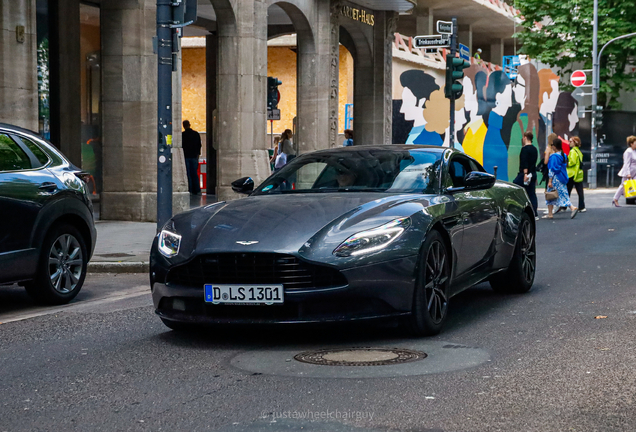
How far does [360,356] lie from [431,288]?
930 mm

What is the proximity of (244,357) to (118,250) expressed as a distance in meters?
7.23

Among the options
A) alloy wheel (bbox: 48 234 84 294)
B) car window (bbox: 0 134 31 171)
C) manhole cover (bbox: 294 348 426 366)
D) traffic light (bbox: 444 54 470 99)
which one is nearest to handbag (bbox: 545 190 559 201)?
traffic light (bbox: 444 54 470 99)

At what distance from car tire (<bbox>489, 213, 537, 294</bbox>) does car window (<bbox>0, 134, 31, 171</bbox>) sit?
4.13 m

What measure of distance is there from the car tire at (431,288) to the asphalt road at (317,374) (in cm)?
13

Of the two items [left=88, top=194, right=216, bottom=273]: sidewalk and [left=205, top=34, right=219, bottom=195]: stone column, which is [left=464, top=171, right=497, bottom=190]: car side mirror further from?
[left=205, top=34, right=219, bottom=195]: stone column

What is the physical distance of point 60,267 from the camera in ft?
29.3

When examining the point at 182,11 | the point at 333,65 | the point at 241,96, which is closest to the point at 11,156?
the point at 182,11

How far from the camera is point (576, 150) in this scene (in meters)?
23.2

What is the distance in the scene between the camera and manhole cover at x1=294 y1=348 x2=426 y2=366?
595 centimetres

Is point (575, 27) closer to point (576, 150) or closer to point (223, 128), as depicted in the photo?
point (576, 150)

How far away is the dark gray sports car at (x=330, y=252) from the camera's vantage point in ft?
20.6

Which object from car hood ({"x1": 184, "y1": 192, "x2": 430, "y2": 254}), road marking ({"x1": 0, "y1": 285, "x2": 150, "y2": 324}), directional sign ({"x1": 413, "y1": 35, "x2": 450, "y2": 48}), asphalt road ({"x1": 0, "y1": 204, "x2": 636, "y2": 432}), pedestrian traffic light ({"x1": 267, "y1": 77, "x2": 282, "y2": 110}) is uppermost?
directional sign ({"x1": 413, "y1": 35, "x2": 450, "y2": 48})

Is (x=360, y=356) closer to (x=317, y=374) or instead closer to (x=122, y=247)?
(x=317, y=374)

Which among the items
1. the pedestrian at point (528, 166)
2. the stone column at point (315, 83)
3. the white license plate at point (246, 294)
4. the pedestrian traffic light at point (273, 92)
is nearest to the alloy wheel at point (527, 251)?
the white license plate at point (246, 294)
